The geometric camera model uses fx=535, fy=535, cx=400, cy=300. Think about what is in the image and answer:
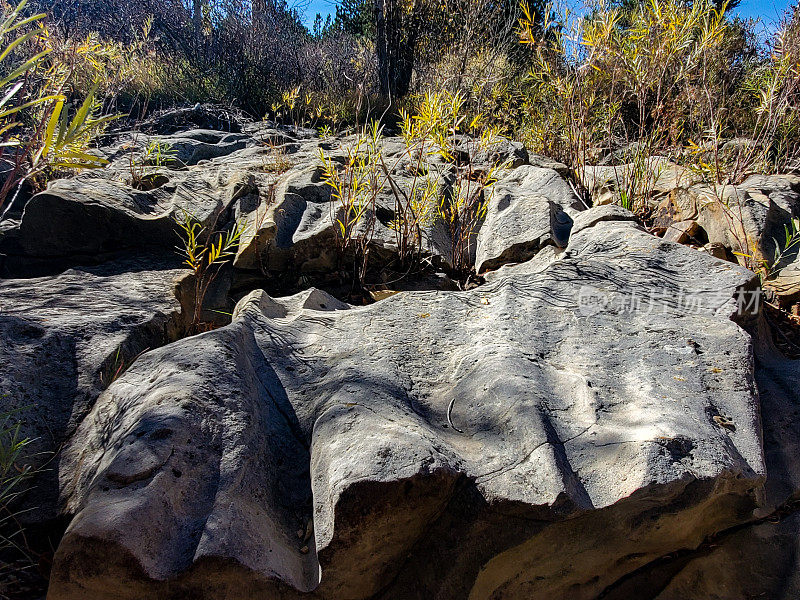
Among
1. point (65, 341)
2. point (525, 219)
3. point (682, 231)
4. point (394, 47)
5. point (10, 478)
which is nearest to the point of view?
point (10, 478)

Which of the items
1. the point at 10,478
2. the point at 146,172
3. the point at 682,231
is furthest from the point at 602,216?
the point at 146,172

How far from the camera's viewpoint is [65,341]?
1916 mm

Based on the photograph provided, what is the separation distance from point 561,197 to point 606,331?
5.99 ft

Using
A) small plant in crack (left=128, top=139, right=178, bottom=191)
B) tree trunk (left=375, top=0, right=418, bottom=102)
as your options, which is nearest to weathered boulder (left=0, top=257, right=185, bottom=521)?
small plant in crack (left=128, top=139, right=178, bottom=191)

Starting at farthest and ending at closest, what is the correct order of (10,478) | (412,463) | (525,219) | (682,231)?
1. (525,219)
2. (682,231)
3. (10,478)
4. (412,463)

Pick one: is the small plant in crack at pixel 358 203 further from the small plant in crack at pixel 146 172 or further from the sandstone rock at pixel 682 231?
the sandstone rock at pixel 682 231

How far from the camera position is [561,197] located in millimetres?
3543

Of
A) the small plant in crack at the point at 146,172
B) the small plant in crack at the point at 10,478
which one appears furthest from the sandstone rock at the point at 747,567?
the small plant in crack at the point at 146,172

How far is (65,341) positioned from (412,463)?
1418mm

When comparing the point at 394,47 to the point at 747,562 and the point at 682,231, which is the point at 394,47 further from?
the point at 747,562

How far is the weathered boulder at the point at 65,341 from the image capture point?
64.0 inches

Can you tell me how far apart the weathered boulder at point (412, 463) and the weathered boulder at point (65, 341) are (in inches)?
4.6

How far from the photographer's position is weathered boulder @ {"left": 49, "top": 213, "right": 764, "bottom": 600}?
120 centimetres

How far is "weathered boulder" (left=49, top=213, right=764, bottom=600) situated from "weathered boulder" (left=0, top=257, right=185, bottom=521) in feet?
0.38
